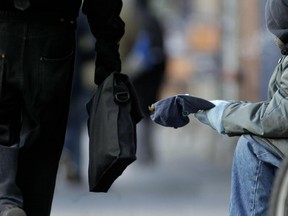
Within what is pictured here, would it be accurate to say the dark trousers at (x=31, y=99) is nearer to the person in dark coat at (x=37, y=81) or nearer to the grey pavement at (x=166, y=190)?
the person in dark coat at (x=37, y=81)

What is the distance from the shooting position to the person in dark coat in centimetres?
561

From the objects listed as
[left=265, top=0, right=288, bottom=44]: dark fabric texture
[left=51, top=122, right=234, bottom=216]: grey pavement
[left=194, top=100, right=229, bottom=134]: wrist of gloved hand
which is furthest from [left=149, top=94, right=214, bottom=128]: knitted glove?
[left=51, top=122, right=234, bottom=216]: grey pavement

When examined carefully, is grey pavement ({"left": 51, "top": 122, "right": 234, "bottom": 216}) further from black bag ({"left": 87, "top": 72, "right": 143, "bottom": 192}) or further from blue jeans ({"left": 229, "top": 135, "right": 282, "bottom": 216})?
blue jeans ({"left": 229, "top": 135, "right": 282, "bottom": 216})

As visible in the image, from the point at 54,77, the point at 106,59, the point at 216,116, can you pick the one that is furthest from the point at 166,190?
the point at 216,116

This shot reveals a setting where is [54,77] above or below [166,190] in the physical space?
above

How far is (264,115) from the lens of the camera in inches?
204

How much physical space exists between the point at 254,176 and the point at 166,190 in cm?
585

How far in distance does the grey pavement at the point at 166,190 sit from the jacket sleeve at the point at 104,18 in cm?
352

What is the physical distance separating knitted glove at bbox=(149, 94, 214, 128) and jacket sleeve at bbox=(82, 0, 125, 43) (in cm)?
60

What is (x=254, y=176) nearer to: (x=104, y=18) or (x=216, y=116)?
(x=216, y=116)

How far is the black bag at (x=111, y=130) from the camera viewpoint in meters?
5.58

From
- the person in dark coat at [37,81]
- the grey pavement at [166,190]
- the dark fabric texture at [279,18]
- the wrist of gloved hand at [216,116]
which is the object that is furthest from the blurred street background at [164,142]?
the dark fabric texture at [279,18]

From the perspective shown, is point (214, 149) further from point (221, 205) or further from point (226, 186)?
point (221, 205)

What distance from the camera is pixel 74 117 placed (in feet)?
37.6
